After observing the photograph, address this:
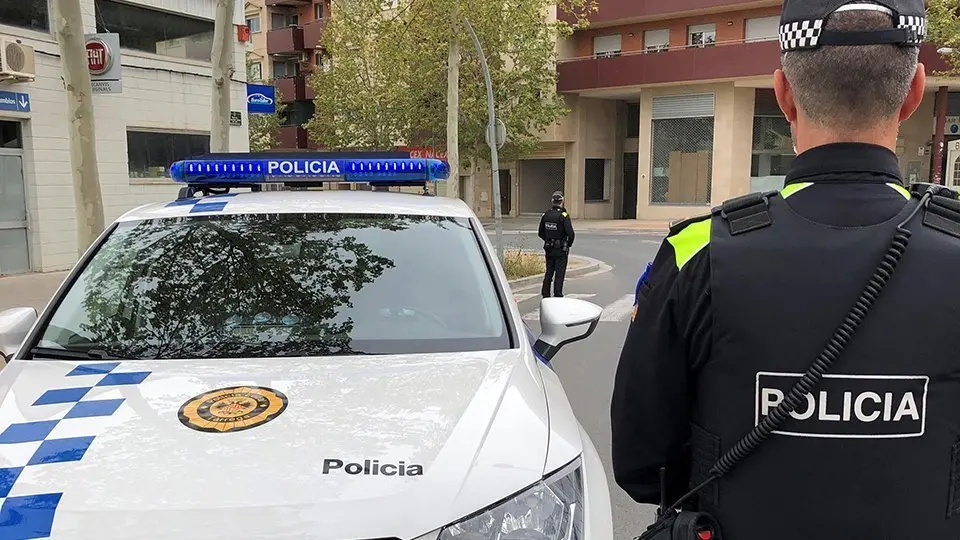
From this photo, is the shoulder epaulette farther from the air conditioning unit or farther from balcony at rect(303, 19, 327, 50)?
balcony at rect(303, 19, 327, 50)

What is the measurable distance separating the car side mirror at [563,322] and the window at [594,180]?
32635 millimetres

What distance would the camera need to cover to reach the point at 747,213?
1381 mm

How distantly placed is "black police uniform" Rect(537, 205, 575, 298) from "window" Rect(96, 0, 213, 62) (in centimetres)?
959

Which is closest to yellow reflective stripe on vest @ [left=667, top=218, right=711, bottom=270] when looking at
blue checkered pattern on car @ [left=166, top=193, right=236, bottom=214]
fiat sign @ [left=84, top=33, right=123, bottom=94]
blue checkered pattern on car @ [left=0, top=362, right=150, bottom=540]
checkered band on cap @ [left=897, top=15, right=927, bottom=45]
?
checkered band on cap @ [left=897, top=15, right=927, bottom=45]

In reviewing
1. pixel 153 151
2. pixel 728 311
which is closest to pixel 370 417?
pixel 728 311

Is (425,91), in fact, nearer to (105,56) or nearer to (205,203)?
(105,56)

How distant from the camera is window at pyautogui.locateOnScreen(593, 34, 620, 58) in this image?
33.2 metres

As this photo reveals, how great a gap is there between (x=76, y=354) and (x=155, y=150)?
48.1ft

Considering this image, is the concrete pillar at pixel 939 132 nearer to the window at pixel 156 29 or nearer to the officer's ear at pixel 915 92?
the window at pixel 156 29

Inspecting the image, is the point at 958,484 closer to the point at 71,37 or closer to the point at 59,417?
the point at 59,417

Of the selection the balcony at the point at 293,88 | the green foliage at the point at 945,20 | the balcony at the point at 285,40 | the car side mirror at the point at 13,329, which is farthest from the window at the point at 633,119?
the car side mirror at the point at 13,329

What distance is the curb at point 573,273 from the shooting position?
45.9ft

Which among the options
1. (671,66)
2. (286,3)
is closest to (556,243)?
(671,66)

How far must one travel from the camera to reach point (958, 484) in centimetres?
134
